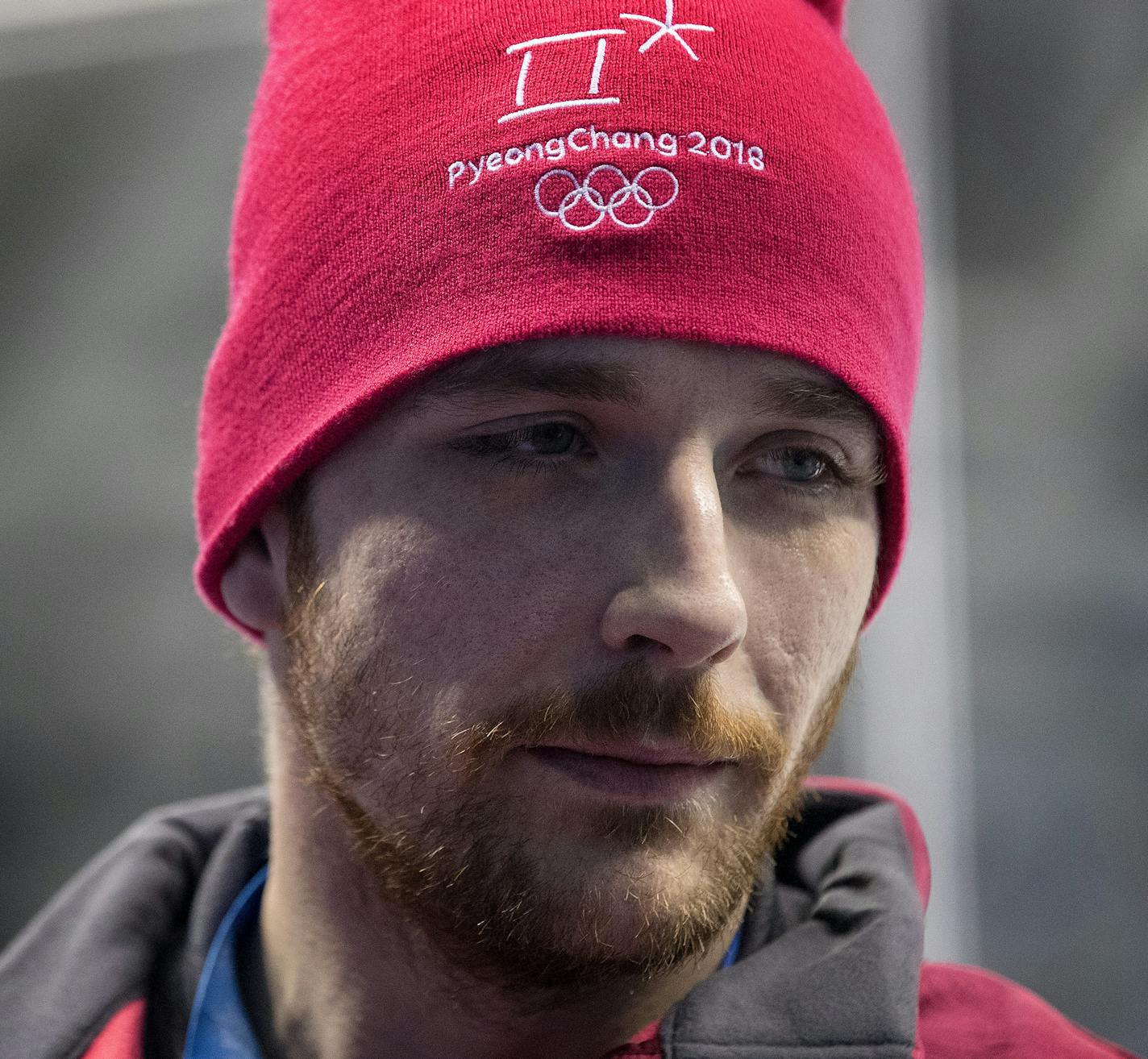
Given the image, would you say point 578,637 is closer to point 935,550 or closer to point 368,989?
point 368,989

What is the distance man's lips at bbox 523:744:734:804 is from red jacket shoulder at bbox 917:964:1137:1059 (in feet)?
1.21

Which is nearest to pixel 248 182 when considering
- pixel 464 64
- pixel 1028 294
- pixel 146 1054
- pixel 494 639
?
pixel 464 64

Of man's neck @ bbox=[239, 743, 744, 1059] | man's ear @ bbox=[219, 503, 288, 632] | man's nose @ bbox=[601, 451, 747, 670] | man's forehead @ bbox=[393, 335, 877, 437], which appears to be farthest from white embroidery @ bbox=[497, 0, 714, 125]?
man's neck @ bbox=[239, 743, 744, 1059]

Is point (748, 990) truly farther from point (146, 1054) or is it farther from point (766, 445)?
point (146, 1054)

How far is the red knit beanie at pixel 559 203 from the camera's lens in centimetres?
118

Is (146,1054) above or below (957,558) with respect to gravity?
below

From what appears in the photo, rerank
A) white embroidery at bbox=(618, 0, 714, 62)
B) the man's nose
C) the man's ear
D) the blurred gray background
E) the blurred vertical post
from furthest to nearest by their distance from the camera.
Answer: the blurred vertical post < the blurred gray background < the man's ear < white embroidery at bbox=(618, 0, 714, 62) < the man's nose

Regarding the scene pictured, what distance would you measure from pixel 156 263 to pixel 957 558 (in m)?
2.08

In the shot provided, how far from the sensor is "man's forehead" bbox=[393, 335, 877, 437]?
3.82ft

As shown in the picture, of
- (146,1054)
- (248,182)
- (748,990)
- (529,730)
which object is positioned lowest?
(146,1054)

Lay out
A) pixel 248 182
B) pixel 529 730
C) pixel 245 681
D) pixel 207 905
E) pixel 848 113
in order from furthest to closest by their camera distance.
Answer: pixel 245 681 → pixel 207 905 → pixel 248 182 → pixel 848 113 → pixel 529 730

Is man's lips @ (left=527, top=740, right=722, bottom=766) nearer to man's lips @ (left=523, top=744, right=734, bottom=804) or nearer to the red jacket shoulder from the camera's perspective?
A: man's lips @ (left=523, top=744, right=734, bottom=804)

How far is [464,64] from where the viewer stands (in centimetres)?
124

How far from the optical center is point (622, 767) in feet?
3.77
